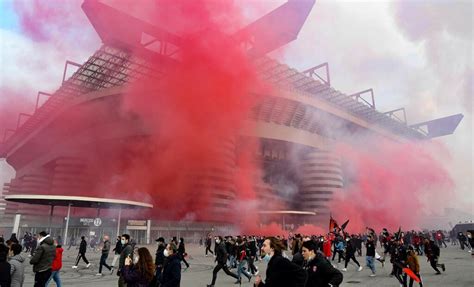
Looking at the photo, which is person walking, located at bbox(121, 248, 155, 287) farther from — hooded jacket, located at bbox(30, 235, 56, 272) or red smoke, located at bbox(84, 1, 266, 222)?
red smoke, located at bbox(84, 1, 266, 222)

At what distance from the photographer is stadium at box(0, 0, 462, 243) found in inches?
1455

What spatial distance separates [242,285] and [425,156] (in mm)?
60672

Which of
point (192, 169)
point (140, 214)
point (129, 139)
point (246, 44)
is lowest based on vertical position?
point (140, 214)

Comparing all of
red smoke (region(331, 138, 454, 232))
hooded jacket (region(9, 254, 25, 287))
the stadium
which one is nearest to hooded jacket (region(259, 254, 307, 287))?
hooded jacket (region(9, 254, 25, 287))

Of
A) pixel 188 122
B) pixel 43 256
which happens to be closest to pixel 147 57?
pixel 188 122

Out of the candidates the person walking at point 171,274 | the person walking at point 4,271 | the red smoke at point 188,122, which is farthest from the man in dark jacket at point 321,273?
the red smoke at point 188,122

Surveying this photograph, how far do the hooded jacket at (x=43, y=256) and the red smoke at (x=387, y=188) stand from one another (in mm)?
49890

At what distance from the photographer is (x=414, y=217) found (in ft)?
189

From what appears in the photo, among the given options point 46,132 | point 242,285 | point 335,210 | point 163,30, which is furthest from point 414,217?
point 46,132

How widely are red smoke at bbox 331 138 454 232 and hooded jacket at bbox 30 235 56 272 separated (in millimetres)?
49890

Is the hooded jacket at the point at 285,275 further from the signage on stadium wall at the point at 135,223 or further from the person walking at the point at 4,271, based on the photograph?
the signage on stadium wall at the point at 135,223

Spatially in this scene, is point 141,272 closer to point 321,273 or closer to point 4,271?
point 4,271

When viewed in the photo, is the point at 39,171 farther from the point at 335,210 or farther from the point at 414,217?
the point at 414,217

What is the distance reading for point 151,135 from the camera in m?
45.8
